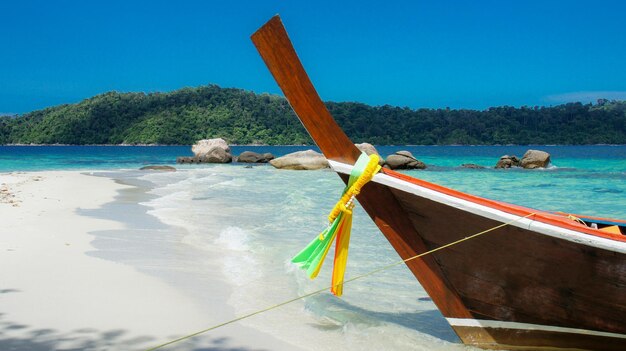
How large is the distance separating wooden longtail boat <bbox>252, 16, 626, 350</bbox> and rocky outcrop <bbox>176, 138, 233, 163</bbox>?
1609 inches

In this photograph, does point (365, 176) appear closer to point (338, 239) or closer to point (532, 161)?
point (338, 239)

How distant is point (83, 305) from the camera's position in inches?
200

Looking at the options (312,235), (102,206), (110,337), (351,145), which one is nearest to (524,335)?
(351,145)

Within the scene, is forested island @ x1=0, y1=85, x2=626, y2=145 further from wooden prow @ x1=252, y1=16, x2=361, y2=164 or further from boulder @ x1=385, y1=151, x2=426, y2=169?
wooden prow @ x1=252, y1=16, x2=361, y2=164

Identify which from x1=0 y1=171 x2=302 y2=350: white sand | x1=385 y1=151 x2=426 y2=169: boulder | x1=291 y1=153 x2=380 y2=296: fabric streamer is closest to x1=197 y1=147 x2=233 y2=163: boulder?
x1=385 y1=151 x2=426 y2=169: boulder

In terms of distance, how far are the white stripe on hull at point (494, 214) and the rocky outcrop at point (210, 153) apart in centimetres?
4103

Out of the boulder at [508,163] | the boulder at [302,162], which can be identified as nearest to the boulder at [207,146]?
the boulder at [302,162]

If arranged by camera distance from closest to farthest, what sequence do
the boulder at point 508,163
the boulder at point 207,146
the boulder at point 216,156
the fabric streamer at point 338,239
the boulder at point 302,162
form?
the fabric streamer at point 338,239 < the boulder at point 302,162 < the boulder at point 508,163 < the boulder at point 216,156 < the boulder at point 207,146

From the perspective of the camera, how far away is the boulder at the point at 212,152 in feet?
145

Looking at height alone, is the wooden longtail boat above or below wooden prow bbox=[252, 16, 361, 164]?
below

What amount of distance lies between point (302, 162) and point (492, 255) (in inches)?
1235

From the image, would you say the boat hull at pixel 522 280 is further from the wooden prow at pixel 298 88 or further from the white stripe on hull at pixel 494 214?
the wooden prow at pixel 298 88

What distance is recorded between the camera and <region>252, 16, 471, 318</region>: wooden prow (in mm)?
3730

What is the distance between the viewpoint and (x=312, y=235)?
9922 millimetres
